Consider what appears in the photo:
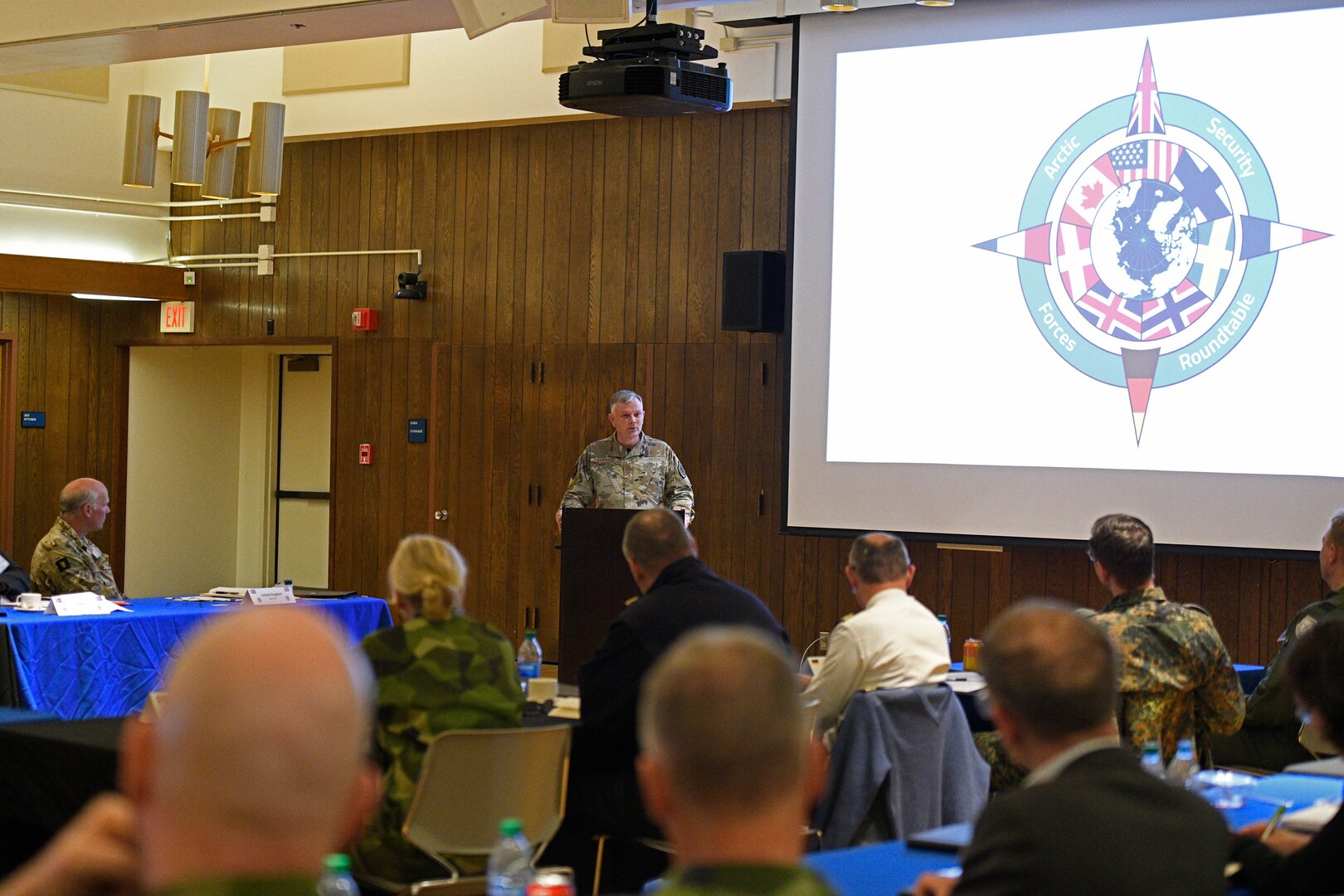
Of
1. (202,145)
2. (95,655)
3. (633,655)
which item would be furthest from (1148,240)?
(202,145)

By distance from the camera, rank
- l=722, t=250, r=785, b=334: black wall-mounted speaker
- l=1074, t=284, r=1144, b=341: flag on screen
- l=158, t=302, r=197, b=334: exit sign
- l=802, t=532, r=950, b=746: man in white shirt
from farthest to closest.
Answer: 1. l=158, t=302, r=197, b=334: exit sign
2. l=722, t=250, r=785, b=334: black wall-mounted speaker
3. l=1074, t=284, r=1144, b=341: flag on screen
4. l=802, t=532, r=950, b=746: man in white shirt

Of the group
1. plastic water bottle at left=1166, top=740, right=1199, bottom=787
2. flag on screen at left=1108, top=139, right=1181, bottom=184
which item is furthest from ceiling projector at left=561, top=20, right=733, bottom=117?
plastic water bottle at left=1166, top=740, right=1199, bottom=787

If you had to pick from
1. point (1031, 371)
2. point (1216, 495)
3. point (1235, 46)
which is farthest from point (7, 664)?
point (1235, 46)

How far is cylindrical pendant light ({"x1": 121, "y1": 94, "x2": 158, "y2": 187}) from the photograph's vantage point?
901 centimetres

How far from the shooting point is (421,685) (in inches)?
136

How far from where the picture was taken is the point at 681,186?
905 centimetres

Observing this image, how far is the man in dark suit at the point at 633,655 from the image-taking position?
397 cm

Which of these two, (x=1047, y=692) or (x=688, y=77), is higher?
(x=688, y=77)

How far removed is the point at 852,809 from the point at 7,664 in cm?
374

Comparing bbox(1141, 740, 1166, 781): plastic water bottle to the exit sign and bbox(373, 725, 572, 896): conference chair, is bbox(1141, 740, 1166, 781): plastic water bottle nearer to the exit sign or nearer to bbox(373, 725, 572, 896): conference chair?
bbox(373, 725, 572, 896): conference chair

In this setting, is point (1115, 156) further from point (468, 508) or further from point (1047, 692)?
point (1047, 692)

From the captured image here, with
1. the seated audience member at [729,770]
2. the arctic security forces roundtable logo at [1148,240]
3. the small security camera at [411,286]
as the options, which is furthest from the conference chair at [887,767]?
the small security camera at [411,286]

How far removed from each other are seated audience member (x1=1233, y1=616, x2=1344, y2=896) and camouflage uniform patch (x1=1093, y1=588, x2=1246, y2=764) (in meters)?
1.57

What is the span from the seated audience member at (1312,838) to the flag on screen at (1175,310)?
471 cm
